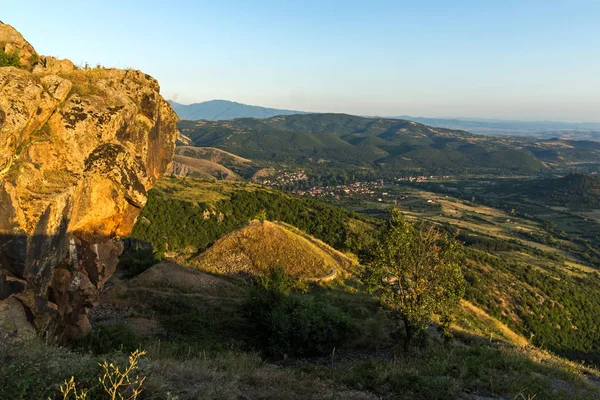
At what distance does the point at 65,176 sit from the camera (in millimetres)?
15492

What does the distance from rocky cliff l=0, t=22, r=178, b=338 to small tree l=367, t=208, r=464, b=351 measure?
15060 mm

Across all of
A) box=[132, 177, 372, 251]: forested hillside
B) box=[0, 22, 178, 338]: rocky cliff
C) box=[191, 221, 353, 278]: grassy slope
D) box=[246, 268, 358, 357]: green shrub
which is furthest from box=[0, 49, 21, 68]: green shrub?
box=[132, 177, 372, 251]: forested hillside

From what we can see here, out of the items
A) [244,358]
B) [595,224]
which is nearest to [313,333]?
[244,358]

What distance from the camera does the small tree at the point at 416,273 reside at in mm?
20109

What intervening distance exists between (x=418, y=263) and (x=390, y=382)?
10.1 meters

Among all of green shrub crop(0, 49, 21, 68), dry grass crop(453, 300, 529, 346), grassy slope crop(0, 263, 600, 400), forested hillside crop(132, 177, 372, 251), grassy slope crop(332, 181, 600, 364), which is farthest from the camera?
forested hillside crop(132, 177, 372, 251)

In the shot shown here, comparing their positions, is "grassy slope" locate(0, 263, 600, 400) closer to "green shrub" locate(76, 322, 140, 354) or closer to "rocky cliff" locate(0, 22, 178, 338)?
"green shrub" locate(76, 322, 140, 354)

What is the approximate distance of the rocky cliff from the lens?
42.9ft

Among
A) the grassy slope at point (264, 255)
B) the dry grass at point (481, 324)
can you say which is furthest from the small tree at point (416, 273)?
the grassy slope at point (264, 255)

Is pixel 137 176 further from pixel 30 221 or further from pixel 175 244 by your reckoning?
pixel 175 244

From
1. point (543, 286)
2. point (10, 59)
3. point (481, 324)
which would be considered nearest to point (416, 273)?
point (10, 59)

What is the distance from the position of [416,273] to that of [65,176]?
1928 centimetres

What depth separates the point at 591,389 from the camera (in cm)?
1505

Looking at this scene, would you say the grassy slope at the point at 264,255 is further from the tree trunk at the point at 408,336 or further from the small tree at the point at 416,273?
the tree trunk at the point at 408,336
